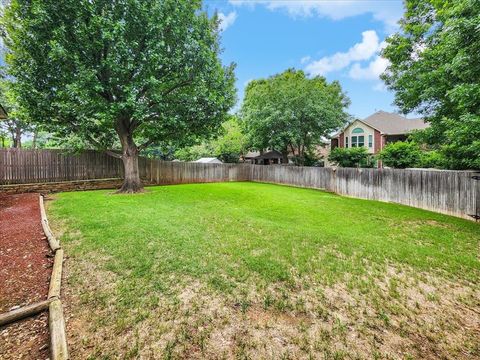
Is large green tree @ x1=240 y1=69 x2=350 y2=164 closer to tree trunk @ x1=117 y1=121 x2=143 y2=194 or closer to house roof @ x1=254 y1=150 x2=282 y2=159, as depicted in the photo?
house roof @ x1=254 y1=150 x2=282 y2=159

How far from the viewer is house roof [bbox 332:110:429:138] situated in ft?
76.9

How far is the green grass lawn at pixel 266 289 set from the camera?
2199 mm

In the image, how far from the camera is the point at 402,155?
16094 millimetres

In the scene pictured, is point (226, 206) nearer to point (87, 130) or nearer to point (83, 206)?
point (83, 206)

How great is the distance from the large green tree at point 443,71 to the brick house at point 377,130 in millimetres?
13726

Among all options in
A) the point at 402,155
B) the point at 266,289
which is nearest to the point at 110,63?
the point at 266,289

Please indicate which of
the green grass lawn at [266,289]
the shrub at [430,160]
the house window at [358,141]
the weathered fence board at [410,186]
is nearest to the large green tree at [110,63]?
the green grass lawn at [266,289]

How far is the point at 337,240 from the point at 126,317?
4208 millimetres

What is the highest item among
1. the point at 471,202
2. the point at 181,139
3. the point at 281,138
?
the point at 281,138

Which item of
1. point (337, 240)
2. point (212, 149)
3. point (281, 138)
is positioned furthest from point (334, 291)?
point (212, 149)

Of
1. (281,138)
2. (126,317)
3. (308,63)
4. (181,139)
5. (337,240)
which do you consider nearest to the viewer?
(126,317)

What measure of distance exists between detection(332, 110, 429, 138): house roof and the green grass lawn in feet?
67.9

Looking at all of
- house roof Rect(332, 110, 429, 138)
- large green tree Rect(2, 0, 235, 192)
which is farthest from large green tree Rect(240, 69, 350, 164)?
large green tree Rect(2, 0, 235, 192)

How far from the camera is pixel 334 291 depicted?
3129 mm
